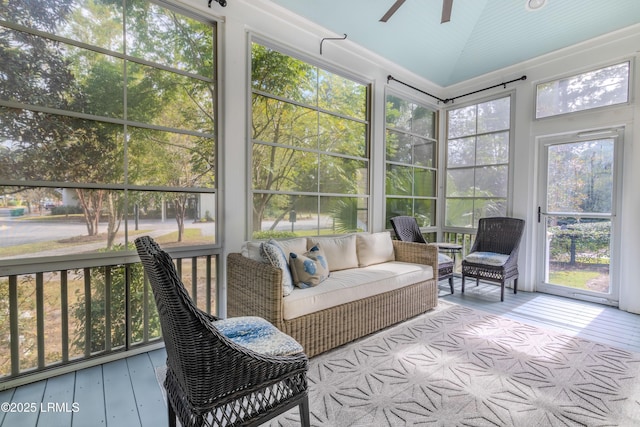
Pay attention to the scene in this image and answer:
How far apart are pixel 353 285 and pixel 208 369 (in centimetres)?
158

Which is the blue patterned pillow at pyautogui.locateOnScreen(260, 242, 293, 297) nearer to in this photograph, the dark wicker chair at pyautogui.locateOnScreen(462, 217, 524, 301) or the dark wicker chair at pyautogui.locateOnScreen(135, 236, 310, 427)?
the dark wicker chair at pyautogui.locateOnScreen(135, 236, 310, 427)

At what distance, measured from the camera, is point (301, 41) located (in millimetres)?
3135

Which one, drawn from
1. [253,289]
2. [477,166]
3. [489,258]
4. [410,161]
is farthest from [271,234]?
[477,166]

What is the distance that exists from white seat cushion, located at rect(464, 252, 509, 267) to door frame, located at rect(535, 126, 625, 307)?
2.32ft

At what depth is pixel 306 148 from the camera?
3223 mm

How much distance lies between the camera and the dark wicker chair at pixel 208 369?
1.04m

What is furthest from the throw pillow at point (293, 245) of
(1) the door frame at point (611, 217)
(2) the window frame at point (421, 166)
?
(1) the door frame at point (611, 217)

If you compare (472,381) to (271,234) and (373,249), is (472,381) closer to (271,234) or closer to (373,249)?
(373,249)

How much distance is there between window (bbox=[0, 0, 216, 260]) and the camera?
1878 millimetres

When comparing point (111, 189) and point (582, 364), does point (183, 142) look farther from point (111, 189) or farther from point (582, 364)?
point (582, 364)

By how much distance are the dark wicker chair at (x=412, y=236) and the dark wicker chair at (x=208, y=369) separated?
2.83 m

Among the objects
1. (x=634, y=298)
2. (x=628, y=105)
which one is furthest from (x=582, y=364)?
(x=628, y=105)

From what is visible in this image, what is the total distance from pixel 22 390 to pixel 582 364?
3.80 meters

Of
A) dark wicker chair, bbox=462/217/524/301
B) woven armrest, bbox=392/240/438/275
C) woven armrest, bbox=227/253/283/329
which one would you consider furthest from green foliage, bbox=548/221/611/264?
woven armrest, bbox=227/253/283/329
